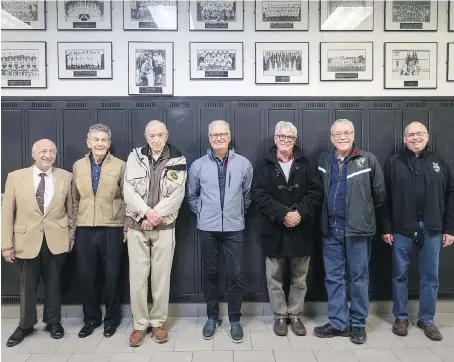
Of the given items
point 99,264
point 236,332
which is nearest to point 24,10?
point 99,264

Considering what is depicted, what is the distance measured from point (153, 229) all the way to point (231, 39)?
6.76ft

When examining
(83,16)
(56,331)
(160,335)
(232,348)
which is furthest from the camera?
(83,16)

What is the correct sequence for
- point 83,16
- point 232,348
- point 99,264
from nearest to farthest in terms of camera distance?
point 232,348 → point 99,264 → point 83,16

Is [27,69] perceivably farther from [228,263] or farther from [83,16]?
[228,263]

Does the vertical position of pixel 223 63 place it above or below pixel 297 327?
above

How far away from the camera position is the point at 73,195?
326cm

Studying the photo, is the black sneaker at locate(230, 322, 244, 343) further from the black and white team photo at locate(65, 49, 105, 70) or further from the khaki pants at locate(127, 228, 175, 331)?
the black and white team photo at locate(65, 49, 105, 70)

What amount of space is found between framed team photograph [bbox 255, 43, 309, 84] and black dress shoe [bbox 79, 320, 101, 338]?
2.81 meters

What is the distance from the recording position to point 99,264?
3.28 m

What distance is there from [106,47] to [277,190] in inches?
88.6

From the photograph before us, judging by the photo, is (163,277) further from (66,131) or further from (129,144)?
(66,131)

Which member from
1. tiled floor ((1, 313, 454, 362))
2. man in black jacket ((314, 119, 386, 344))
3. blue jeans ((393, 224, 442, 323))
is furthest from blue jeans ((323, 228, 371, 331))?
blue jeans ((393, 224, 442, 323))

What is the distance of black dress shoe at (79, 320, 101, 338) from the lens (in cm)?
318

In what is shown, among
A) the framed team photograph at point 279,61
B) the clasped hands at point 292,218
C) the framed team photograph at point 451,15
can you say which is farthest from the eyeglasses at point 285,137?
the framed team photograph at point 451,15
